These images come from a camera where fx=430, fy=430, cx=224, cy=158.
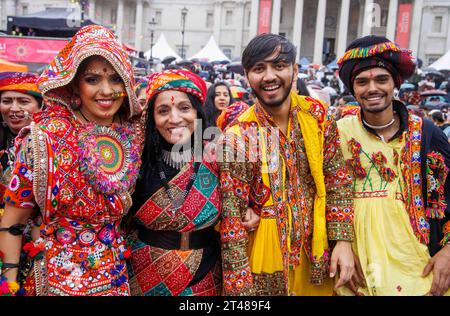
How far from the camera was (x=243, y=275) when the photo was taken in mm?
2732

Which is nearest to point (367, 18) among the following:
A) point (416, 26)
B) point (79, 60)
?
point (416, 26)

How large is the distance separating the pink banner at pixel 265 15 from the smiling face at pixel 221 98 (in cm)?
3888

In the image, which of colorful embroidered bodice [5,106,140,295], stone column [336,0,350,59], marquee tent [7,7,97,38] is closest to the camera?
colorful embroidered bodice [5,106,140,295]

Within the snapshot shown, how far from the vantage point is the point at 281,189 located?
2938 mm

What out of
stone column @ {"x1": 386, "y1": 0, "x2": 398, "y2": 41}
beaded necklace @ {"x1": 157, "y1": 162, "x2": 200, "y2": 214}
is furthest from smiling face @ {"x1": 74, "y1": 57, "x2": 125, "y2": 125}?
stone column @ {"x1": 386, "y1": 0, "x2": 398, "y2": 41}

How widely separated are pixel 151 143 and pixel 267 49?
99 cm

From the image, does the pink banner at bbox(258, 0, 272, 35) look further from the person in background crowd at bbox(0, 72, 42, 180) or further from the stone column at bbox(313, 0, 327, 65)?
the person in background crowd at bbox(0, 72, 42, 180)

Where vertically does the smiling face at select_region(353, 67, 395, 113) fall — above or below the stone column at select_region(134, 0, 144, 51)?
below

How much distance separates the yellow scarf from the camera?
297 centimetres

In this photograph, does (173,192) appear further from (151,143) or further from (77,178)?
(77,178)

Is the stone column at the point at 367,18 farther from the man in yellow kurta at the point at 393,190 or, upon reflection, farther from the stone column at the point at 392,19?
the man in yellow kurta at the point at 393,190

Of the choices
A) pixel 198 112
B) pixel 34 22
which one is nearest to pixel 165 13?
pixel 34 22

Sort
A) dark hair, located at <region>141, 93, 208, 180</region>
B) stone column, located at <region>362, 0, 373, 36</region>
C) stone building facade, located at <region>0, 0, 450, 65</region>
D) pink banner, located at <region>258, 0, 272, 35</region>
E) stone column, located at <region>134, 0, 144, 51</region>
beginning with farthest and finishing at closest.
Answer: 1. stone column, located at <region>134, 0, 144, 51</region>
2. stone building facade, located at <region>0, 0, 450, 65</region>
3. pink banner, located at <region>258, 0, 272, 35</region>
4. stone column, located at <region>362, 0, 373, 36</region>
5. dark hair, located at <region>141, 93, 208, 180</region>

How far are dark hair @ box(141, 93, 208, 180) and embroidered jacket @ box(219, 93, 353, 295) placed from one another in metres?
0.36
